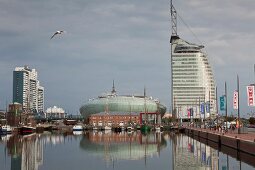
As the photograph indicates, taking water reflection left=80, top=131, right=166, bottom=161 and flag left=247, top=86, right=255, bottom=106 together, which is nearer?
water reflection left=80, top=131, right=166, bottom=161

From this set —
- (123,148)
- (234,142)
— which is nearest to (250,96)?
(234,142)

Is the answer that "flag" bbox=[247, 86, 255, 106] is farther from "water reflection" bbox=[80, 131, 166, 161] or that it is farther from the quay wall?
"water reflection" bbox=[80, 131, 166, 161]

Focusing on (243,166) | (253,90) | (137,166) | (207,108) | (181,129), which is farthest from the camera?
(181,129)

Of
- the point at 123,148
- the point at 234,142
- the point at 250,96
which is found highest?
the point at 250,96

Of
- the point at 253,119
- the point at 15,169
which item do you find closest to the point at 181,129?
the point at 253,119

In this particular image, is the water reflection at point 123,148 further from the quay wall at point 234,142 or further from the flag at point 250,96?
the flag at point 250,96

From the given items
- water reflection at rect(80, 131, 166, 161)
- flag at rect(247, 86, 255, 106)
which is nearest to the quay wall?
flag at rect(247, 86, 255, 106)

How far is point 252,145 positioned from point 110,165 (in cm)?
1645

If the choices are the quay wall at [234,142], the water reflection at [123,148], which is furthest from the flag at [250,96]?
the water reflection at [123,148]

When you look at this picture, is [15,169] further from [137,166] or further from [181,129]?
[181,129]

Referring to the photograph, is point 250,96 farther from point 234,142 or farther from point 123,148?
point 123,148

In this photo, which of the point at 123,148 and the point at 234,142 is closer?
the point at 234,142

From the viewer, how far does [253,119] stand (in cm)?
17000

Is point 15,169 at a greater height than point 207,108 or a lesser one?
lesser
